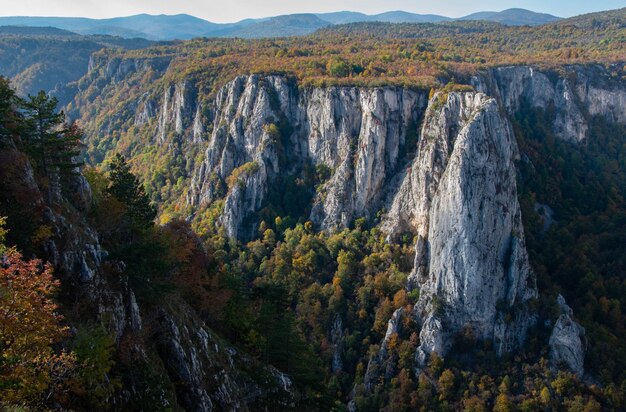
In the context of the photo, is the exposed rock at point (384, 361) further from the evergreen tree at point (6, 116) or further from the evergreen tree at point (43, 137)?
the evergreen tree at point (6, 116)

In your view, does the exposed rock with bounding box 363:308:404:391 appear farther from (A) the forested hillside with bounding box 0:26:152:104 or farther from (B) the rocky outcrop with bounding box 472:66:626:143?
(A) the forested hillside with bounding box 0:26:152:104

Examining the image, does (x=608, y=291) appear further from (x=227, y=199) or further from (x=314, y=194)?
(x=227, y=199)

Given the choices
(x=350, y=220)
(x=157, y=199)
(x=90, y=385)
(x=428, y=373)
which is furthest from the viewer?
(x=157, y=199)

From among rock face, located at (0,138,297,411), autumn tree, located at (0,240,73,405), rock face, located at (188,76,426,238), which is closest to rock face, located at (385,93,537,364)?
rock face, located at (188,76,426,238)

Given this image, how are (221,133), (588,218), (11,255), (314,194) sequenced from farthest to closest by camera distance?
(221,133) < (314,194) < (588,218) < (11,255)

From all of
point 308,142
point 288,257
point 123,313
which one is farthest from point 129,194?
point 308,142

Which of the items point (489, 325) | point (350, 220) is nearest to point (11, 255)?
point (489, 325)

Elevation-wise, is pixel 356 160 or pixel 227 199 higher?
pixel 356 160
